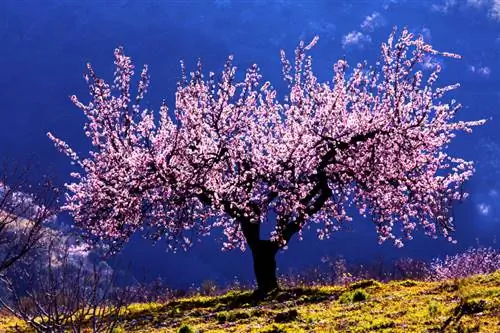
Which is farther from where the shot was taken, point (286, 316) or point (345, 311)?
point (345, 311)

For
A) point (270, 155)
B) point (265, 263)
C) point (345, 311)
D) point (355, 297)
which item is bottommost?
point (345, 311)

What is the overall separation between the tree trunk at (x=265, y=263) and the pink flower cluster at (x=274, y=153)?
67 centimetres

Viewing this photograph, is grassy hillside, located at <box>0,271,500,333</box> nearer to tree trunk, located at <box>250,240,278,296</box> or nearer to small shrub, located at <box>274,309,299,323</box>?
small shrub, located at <box>274,309,299,323</box>

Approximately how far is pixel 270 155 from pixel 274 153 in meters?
0.16

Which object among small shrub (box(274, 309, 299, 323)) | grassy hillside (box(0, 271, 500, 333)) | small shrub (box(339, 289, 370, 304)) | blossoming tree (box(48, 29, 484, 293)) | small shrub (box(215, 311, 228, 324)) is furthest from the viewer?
blossoming tree (box(48, 29, 484, 293))

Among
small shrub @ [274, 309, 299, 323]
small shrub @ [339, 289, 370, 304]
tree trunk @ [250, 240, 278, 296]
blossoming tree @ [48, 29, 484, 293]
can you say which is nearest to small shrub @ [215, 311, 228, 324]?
small shrub @ [274, 309, 299, 323]

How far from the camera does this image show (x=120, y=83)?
2484 cm

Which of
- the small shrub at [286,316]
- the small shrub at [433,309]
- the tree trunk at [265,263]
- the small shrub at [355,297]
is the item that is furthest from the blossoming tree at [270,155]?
the small shrub at [433,309]

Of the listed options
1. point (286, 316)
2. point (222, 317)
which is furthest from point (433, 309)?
point (222, 317)

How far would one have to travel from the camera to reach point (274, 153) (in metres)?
22.9

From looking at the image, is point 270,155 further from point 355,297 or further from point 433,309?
point 433,309

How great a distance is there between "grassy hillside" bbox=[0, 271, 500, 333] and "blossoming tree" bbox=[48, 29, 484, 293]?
9.11ft

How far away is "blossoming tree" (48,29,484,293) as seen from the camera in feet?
72.6

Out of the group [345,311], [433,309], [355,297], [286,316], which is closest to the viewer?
[433,309]
